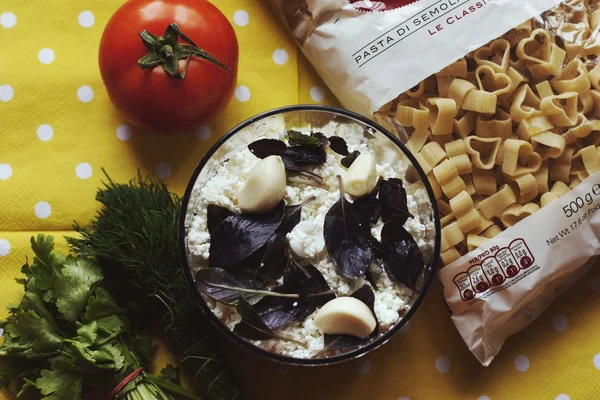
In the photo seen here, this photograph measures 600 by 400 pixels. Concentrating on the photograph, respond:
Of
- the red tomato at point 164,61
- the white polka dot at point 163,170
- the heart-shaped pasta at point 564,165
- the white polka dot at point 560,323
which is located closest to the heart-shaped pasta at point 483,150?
the heart-shaped pasta at point 564,165

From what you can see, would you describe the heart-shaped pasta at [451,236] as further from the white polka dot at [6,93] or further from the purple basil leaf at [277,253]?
the white polka dot at [6,93]

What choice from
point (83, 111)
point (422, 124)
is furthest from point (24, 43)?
point (422, 124)

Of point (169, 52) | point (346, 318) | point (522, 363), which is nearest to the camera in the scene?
point (346, 318)

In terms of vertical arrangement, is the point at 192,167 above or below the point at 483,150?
above

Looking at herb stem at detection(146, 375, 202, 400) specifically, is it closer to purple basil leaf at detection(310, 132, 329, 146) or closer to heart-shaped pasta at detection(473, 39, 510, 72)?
purple basil leaf at detection(310, 132, 329, 146)

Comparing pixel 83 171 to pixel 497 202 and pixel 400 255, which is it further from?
pixel 497 202

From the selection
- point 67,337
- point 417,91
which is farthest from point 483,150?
point 67,337

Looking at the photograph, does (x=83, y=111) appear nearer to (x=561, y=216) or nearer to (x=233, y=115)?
(x=233, y=115)

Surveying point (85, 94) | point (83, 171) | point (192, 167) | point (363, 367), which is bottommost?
point (363, 367)
